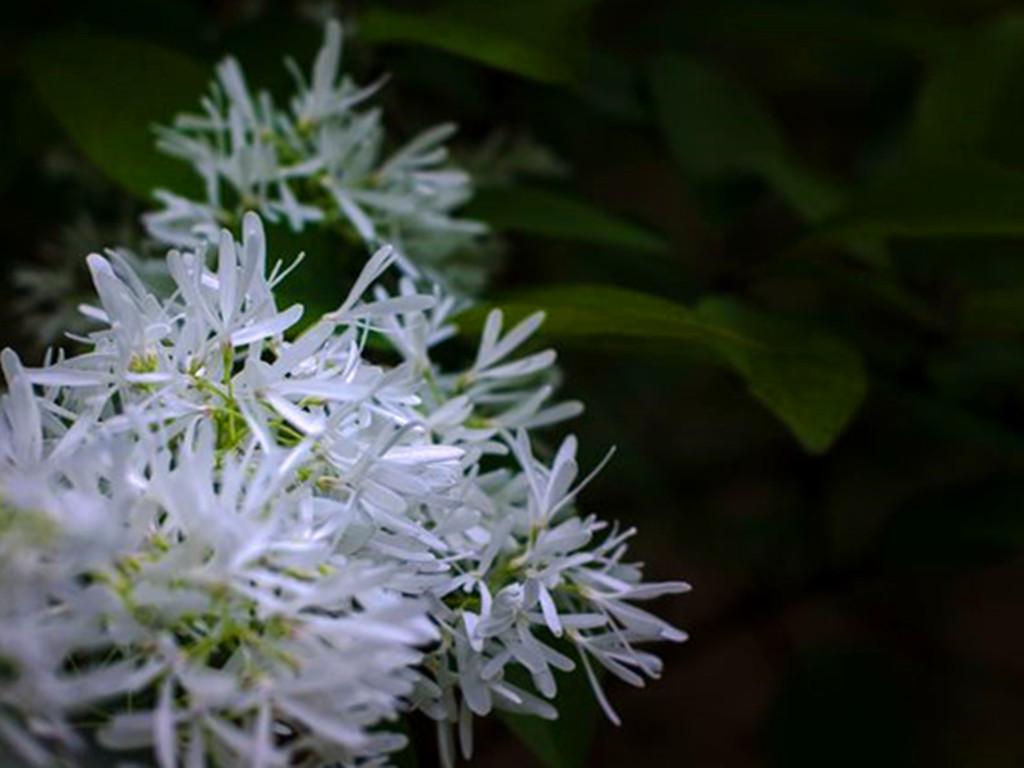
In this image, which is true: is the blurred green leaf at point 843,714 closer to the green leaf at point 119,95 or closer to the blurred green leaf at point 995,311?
the blurred green leaf at point 995,311

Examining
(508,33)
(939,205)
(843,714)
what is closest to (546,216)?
(508,33)

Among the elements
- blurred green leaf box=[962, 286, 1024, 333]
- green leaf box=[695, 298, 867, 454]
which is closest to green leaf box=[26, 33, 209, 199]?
green leaf box=[695, 298, 867, 454]

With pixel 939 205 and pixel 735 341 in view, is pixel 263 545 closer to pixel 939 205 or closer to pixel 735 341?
pixel 735 341

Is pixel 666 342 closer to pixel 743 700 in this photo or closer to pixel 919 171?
pixel 919 171

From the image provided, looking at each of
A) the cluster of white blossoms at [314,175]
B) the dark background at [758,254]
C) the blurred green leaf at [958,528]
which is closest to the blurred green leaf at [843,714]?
the dark background at [758,254]

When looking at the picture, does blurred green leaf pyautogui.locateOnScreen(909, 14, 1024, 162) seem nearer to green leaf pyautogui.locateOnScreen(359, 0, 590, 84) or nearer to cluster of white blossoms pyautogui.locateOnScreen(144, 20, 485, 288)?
green leaf pyautogui.locateOnScreen(359, 0, 590, 84)

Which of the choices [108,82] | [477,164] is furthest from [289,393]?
[477,164]

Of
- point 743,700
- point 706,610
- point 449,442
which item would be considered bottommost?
point 743,700
